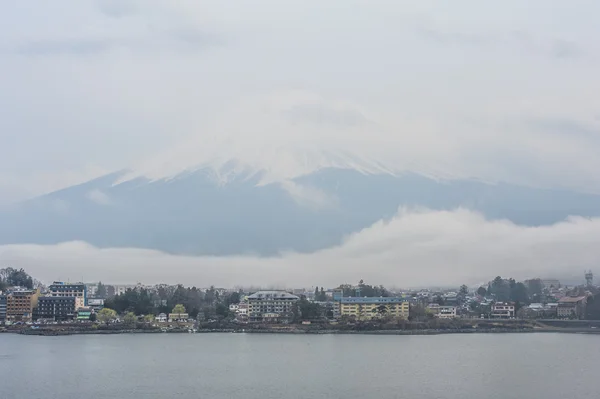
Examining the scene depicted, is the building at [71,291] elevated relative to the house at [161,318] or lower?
elevated

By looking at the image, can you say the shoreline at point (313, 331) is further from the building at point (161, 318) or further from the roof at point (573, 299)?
the roof at point (573, 299)

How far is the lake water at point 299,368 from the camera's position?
12.5m

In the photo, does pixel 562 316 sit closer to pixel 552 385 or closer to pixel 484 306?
pixel 484 306

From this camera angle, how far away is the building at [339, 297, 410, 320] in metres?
29.1

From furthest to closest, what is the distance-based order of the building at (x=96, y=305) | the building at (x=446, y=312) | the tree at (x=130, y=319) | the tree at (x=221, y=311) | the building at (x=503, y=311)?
the building at (x=503, y=311)
the building at (x=96, y=305)
the building at (x=446, y=312)
the tree at (x=221, y=311)
the tree at (x=130, y=319)

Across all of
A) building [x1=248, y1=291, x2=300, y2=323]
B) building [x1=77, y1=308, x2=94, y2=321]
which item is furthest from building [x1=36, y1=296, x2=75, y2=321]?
building [x1=248, y1=291, x2=300, y2=323]

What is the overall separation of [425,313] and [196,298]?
8.78 m

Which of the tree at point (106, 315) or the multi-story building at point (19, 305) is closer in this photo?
the tree at point (106, 315)

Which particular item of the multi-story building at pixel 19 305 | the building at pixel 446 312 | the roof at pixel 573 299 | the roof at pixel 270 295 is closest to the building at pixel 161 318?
the roof at pixel 270 295

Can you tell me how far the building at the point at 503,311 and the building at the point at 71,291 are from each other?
1503 centimetres

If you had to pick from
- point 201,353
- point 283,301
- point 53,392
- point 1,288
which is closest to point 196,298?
point 283,301

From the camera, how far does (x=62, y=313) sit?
96.0ft

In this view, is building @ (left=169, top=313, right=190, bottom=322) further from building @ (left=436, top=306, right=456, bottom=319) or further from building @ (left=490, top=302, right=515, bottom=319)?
building @ (left=490, top=302, right=515, bottom=319)

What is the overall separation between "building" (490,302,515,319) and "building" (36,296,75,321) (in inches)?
602
